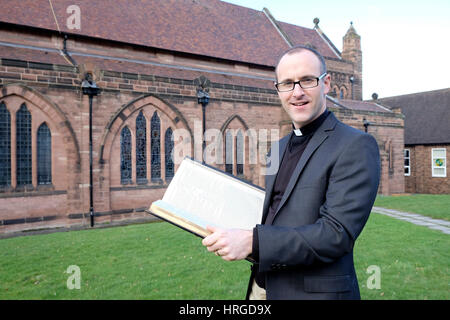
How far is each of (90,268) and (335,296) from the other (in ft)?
19.4

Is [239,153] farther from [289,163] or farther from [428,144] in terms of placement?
[428,144]

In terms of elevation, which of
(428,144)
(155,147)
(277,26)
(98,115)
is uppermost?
(277,26)

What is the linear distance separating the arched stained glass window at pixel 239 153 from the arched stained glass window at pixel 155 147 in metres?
4.19

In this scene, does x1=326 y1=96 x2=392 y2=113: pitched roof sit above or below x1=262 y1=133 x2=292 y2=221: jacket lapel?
above

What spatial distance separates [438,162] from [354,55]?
1128 centimetres

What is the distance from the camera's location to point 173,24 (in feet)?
67.1

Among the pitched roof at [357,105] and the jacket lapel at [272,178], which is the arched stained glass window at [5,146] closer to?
the jacket lapel at [272,178]

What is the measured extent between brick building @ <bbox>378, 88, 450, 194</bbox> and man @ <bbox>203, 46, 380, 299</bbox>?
2860 centimetres

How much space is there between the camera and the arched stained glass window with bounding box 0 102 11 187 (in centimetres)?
1234

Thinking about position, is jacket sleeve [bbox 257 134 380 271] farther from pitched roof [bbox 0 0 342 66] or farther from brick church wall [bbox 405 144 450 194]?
brick church wall [bbox 405 144 450 194]

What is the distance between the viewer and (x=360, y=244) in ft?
26.0

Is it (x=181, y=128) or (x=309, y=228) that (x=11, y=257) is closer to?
(x=309, y=228)
